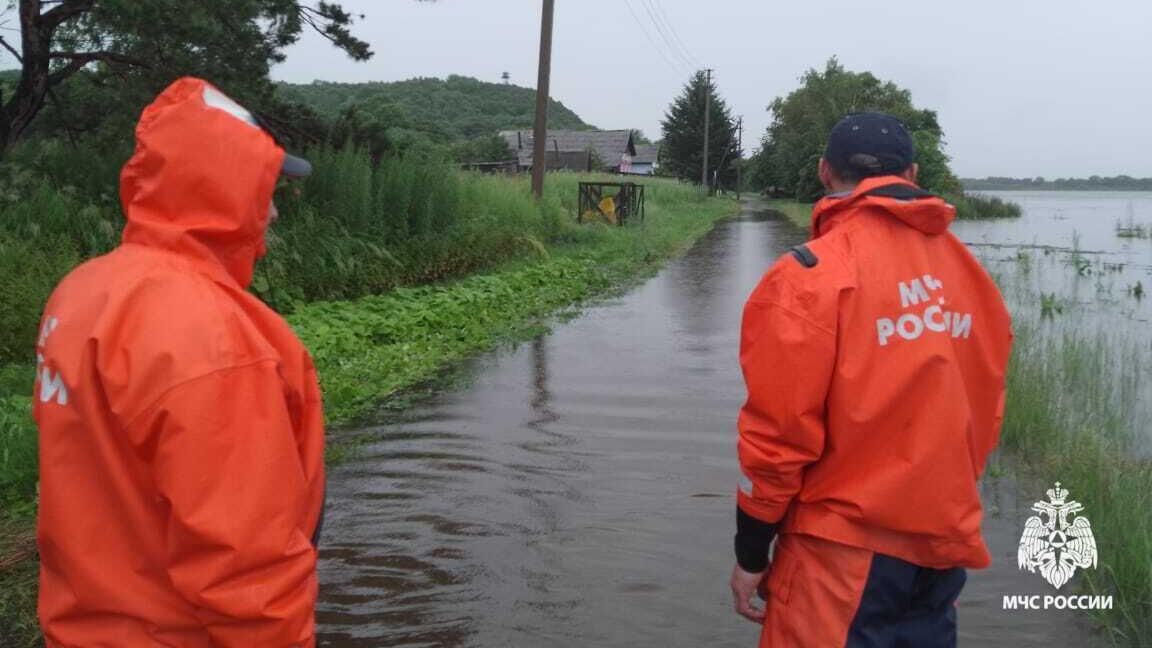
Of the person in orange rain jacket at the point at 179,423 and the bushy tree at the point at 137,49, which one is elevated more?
the bushy tree at the point at 137,49

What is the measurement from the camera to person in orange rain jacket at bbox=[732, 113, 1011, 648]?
7.93ft

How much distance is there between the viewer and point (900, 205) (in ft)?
8.18

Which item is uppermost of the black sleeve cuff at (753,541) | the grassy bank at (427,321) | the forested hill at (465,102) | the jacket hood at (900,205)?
the forested hill at (465,102)

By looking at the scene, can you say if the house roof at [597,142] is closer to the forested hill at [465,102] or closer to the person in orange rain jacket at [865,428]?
the forested hill at [465,102]

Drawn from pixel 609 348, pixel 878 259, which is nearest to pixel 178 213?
pixel 878 259

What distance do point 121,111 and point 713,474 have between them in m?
6.68

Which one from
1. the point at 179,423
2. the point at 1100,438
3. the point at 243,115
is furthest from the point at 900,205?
the point at 1100,438

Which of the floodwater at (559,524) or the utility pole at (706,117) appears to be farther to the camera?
the utility pole at (706,117)

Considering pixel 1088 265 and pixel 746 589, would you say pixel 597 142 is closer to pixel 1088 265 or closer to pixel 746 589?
pixel 1088 265

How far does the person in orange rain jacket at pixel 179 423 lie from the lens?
6.07 ft

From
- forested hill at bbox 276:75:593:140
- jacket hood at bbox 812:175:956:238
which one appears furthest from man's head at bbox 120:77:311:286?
forested hill at bbox 276:75:593:140

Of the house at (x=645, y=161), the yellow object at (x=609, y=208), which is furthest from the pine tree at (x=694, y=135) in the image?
the yellow object at (x=609, y=208)

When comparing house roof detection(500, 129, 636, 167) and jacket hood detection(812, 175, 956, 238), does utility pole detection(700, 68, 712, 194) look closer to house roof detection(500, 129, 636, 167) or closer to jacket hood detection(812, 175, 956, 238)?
house roof detection(500, 129, 636, 167)

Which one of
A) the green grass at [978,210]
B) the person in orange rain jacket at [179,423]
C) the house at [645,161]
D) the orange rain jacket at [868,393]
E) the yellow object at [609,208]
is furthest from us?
the house at [645,161]
